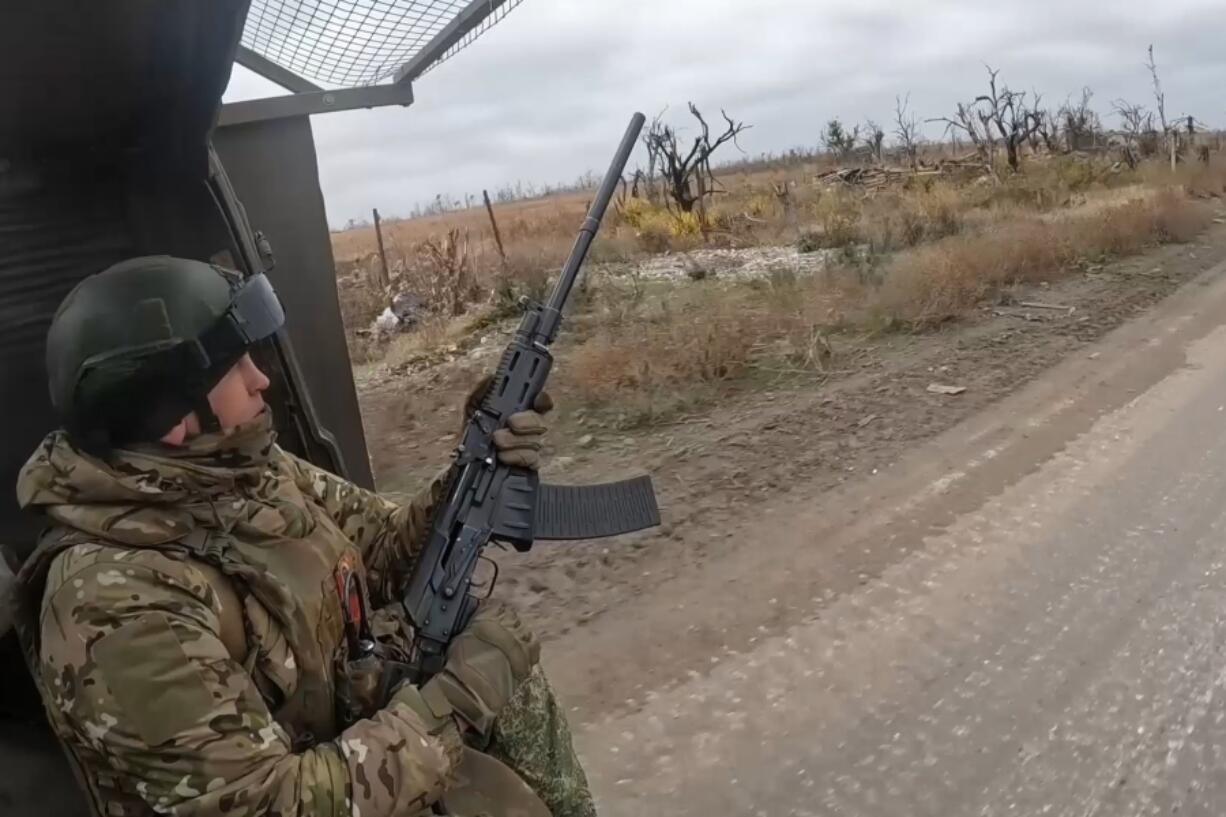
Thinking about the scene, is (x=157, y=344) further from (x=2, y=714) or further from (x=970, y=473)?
(x=970, y=473)

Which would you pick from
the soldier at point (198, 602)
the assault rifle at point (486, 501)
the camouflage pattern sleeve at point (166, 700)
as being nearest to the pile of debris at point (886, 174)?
the assault rifle at point (486, 501)

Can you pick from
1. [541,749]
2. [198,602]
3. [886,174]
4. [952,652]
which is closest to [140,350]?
[198,602]

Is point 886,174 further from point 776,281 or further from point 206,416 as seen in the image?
point 206,416

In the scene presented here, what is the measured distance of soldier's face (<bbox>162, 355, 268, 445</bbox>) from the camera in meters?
1.67

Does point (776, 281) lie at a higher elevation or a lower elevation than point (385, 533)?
higher

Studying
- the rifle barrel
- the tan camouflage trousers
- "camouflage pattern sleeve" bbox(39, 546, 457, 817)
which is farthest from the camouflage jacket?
the rifle barrel

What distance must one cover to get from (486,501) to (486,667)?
1.77 feet

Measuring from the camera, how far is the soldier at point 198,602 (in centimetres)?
147

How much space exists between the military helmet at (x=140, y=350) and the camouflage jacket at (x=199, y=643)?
0.06 m

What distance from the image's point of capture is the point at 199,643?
1.52 metres

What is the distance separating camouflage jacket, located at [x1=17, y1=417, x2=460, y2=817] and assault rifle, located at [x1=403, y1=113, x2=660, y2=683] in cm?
33

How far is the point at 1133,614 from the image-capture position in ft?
12.2

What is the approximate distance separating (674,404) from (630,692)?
3.44m

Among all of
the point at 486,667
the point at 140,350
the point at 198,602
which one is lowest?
the point at 486,667
